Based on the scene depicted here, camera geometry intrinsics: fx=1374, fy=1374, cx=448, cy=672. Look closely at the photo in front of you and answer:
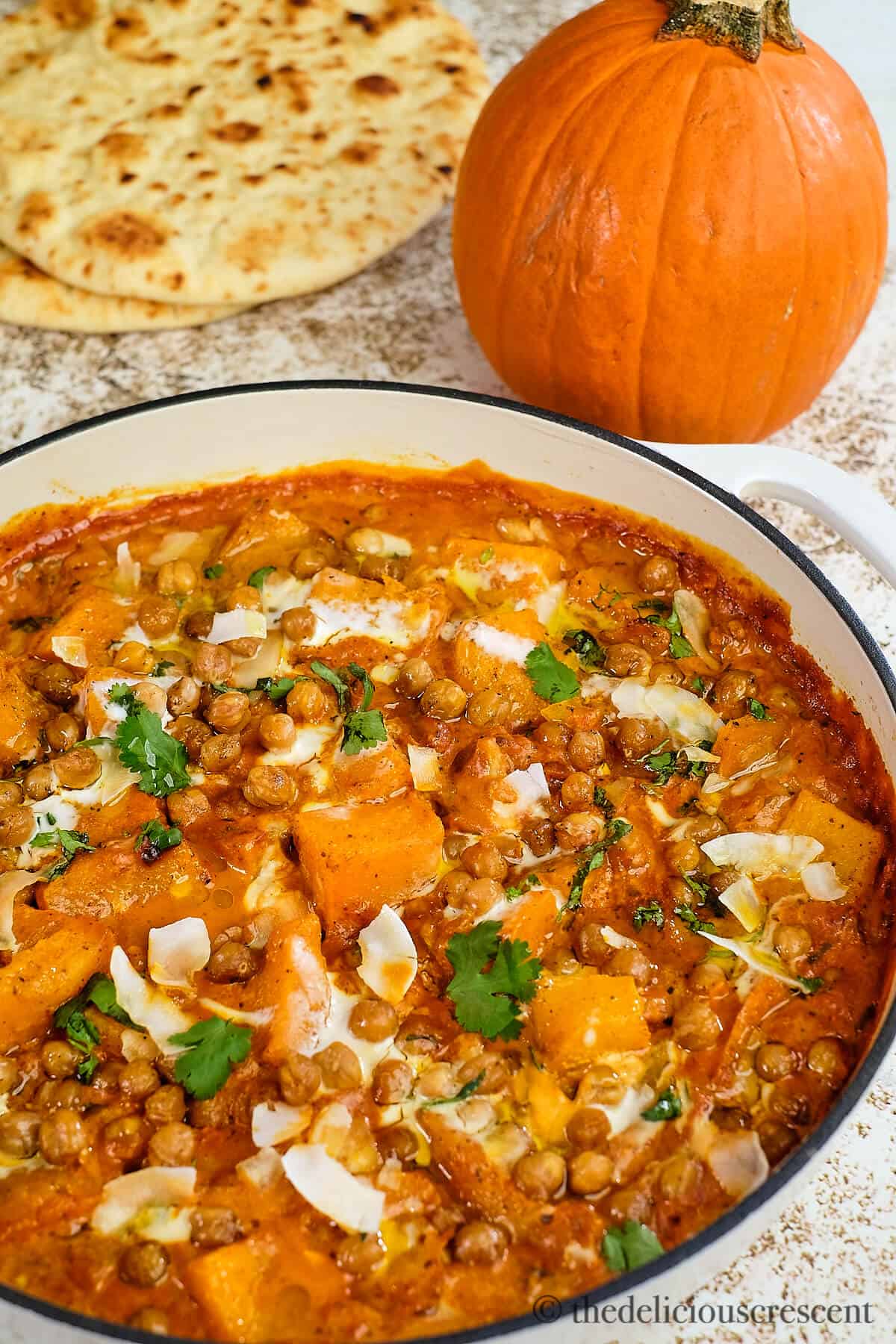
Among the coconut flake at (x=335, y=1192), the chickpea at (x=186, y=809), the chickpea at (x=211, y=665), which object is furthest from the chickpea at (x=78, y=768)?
the coconut flake at (x=335, y=1192)

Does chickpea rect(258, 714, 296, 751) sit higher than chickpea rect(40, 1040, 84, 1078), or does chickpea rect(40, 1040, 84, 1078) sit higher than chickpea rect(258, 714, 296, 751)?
chickpea rect(258, 714, 296, 751)

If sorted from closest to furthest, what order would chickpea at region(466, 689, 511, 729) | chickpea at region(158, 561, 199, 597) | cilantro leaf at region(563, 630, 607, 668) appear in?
chickpea at region(466, 689, 511, 729) < cilantro leaf at region(563, 630, 607, 668) < chickpea at region(158, 561, 199, 597)

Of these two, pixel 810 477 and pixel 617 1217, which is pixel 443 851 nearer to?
pixel 617 1217

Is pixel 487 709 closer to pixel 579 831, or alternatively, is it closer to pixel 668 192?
pixel 579 831

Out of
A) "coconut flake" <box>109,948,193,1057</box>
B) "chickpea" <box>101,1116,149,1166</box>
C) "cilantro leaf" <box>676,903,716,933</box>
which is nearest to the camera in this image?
"chickpea" <box>101,1116,149,1166</box>

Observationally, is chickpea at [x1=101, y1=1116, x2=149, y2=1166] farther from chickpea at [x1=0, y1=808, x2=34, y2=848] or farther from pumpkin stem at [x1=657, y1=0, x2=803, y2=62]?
pumpkin stem at [x1=657, y1=0, x2=803, y2=62]

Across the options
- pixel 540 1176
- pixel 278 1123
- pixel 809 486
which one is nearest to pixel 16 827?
pixel 278 1123

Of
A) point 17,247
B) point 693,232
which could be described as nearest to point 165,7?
point 17,247

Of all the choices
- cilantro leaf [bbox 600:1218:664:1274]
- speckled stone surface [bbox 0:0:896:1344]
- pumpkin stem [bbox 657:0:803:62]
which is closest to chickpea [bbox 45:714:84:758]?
speckled stone surface [bbox 0:0:896:1344]
